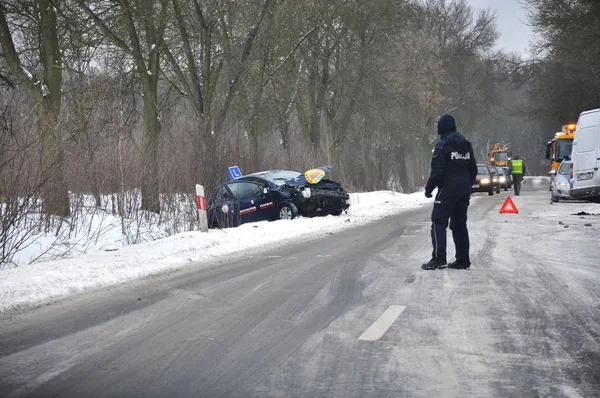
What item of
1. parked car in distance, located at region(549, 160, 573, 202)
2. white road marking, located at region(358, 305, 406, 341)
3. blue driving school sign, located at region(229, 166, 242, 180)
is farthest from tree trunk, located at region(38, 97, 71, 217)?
parked car in distance, located at region(549, 160, 573, 202)

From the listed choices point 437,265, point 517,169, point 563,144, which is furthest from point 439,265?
point 517,169

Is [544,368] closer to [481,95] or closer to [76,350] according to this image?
[76,350]

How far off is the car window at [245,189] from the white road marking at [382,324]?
43.8 ft

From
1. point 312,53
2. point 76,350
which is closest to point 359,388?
point 76,350

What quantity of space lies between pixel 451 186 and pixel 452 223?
1.76 feet

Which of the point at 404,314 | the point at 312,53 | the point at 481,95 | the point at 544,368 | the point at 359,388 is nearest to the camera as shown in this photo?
the point at 359,388

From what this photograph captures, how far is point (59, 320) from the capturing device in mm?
6992

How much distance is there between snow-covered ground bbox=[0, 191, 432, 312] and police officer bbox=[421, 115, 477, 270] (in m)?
3.71

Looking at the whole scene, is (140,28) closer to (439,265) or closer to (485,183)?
(439,265)

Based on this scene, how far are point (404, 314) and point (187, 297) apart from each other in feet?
8.04

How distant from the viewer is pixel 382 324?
21.0ft

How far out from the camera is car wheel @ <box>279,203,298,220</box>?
66.7ft

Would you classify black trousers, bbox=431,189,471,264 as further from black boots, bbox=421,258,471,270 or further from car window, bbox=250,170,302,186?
car window, bbox=250,170,302,186

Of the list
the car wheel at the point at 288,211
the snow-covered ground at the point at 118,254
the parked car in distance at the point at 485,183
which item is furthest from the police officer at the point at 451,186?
the parked car in distance at the point at 485,183
